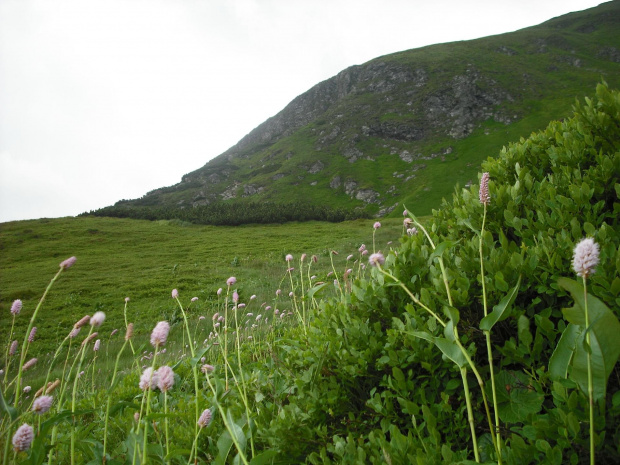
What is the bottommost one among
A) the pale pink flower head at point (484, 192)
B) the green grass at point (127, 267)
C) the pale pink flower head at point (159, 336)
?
the green grass at point (127, 267)

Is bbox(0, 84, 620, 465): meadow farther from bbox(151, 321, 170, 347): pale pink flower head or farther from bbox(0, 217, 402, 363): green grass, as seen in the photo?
bbox(0, 217, 402, 363): green grass

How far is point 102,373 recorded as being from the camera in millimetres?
7148

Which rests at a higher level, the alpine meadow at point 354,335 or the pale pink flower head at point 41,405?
Result: the pale pink flower head at point 41,405

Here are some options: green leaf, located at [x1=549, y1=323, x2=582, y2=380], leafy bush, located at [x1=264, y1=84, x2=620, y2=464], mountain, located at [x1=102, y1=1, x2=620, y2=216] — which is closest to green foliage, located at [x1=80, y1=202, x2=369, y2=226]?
mountain, located at [x1=102, y1=1, x2=620, y2=216]

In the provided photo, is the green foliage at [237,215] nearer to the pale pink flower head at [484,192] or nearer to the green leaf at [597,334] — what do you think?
the pale pink flower head at [484,192]

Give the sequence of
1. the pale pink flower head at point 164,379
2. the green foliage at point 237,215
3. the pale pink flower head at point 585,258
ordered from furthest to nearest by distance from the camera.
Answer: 1. the green foliage at point 237,215
2. the pale pink flower head at point 164,379
3. the pale pink flower head at point 585,258

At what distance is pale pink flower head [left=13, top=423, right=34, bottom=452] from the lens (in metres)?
1.30

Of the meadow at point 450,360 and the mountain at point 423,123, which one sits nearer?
the meadow at point 450,360

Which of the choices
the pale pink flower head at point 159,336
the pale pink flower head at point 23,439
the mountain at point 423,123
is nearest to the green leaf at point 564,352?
the pale pink flower head at point 159,336

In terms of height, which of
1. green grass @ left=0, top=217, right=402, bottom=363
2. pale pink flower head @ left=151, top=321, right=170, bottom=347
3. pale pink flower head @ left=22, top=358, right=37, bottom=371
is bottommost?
green grass @ left=0, top=217, right=402, bottom=363

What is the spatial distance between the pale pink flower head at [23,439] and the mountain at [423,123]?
214ft

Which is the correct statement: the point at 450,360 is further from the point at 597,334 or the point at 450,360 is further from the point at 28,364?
the point at 28,364

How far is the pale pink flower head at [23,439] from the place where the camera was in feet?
4.26

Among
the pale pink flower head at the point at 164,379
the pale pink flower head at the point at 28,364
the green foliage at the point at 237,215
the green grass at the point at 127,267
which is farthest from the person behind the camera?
the green foliage at the point at 237,215
